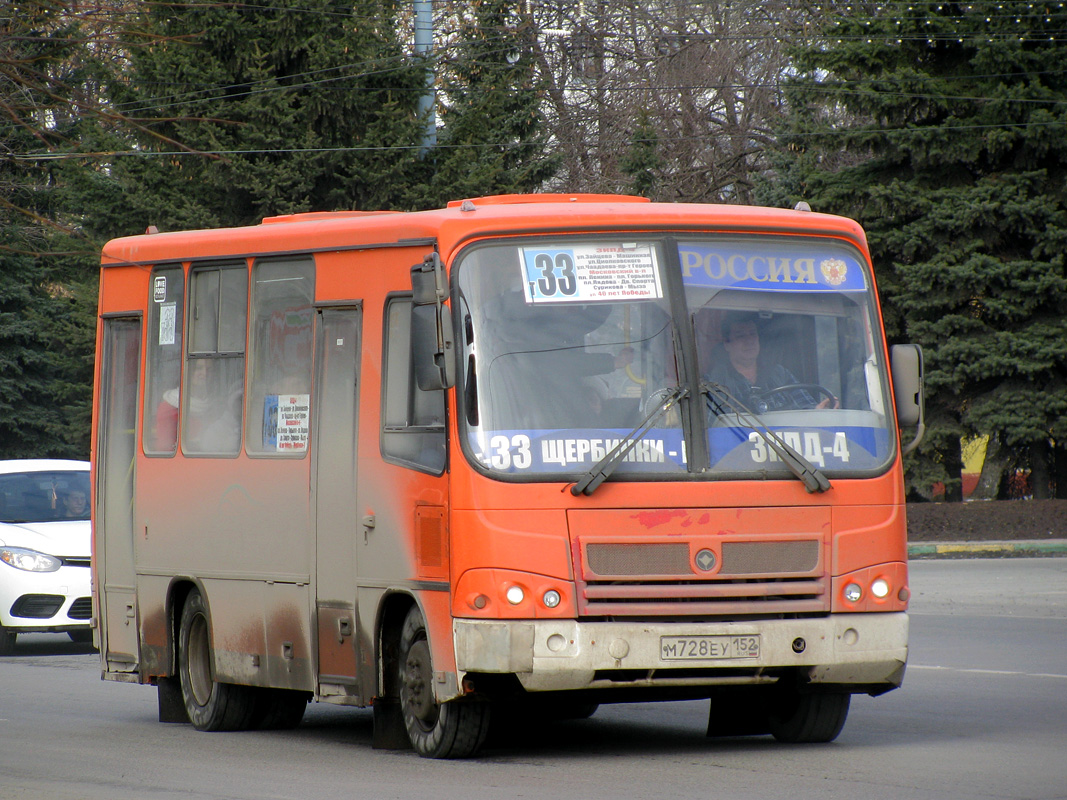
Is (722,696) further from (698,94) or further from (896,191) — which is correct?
(698,94)

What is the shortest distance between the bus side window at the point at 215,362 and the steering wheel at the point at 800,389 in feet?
10.3

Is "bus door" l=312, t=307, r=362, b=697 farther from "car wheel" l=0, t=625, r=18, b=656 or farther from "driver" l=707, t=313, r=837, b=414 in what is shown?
"car wheel" l=0, t=625, r=18, b=656

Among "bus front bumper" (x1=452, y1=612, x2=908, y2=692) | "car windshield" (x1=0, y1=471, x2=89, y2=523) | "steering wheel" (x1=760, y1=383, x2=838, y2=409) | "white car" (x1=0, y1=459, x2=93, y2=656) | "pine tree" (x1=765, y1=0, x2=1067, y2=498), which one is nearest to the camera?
"bus front bumper" (x1=452, y1=612, x2=908, y2=692)

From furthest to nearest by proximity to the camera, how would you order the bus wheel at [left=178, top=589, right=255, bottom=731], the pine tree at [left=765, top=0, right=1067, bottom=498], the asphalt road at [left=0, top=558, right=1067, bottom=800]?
the pine tree at [left=765, top=0, right=1067, bottom=498] → the bus wheel at [left=178, top=589, right=255, bottom=731] → the asphalt road at [left=0, top=558, right=1067, bottom=800]

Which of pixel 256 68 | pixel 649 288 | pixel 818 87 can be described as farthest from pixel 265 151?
pixel 649 288

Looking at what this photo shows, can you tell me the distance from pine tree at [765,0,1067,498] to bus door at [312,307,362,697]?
811 inches

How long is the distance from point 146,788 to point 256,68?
2360cm

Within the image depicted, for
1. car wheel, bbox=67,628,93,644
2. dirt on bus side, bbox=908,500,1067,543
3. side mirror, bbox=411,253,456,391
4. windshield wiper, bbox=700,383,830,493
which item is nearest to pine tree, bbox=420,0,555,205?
dirt on bus side, bbox=908,500,1067,543

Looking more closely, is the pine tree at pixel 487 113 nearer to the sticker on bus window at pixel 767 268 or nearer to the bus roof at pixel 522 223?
the bus roof at pixel 522 223

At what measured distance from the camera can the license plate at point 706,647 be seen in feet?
27.9

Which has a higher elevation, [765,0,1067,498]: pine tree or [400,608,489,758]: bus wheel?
[765,0,1067,498]: pine tree

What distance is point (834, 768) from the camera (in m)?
8.49

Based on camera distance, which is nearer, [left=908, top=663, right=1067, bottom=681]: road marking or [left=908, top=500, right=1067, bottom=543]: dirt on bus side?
[left=908, top=663, right=1067, bottom=681]: road marking

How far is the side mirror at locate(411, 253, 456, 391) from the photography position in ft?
28.1
